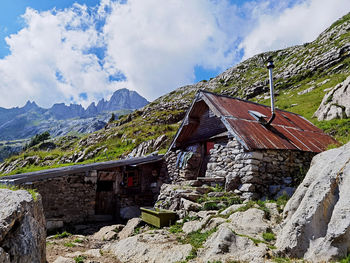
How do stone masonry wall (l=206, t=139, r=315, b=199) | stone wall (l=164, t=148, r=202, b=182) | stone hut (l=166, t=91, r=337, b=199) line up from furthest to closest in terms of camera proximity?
stone wall (l=164, t=148, r=202, b=182), stone hut (l=166, t=91, r=337, b=199), stone masonry wall (l=206, t=139, r=315, b=199)

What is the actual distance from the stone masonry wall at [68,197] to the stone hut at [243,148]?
4.80 meters

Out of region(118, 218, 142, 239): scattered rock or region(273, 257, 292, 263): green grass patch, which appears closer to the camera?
region(273, 257, 292, 263): green grass patch

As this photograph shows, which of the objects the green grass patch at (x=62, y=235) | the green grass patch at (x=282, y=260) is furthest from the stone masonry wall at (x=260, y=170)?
the green grass patch at (x=62, y=235)

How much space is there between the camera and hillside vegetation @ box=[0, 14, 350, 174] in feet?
92.2

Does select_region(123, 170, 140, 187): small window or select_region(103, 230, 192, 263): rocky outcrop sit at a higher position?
select_region(123, 170, 140, 187): small window

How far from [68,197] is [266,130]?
1080cm

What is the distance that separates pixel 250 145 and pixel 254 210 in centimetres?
319

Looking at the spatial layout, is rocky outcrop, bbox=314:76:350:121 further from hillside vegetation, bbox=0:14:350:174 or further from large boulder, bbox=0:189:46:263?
large boulder, bbox=0:189:46:263

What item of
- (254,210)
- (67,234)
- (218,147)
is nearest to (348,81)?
(218,147)

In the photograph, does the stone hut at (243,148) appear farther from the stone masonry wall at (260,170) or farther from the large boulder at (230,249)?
the large boulder at (230,249)

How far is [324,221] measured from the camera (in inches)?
190

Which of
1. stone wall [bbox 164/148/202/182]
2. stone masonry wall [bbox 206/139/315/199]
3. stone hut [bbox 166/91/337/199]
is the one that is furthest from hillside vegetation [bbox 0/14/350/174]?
stone wall [bbox 164/148/202/182]

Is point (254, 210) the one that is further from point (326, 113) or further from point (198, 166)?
point (326, 113)

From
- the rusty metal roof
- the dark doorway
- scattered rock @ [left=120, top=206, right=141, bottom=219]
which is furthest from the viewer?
the dark doorway
